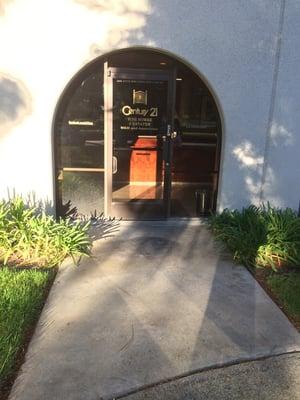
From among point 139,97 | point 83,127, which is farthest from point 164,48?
point 83,127

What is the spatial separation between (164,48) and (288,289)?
3510mm

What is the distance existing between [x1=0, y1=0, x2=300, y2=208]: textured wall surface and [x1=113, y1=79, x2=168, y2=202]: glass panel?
0.69 metres

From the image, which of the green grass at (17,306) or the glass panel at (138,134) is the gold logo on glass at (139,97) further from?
the green grass at (17,306)

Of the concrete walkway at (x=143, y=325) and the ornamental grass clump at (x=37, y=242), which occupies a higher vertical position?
the ornamental grass clump at (x=37, y=242)

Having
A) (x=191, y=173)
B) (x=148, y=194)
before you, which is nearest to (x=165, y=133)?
(x=148, y=194)

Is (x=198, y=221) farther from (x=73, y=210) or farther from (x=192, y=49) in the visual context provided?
(x=192, y=49)

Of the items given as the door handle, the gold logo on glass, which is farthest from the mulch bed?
the gold logo on glass

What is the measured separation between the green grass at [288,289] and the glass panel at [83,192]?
294 centimetres

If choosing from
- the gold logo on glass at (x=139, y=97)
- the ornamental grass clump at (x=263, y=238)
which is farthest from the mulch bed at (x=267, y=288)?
the gold logo on glass at (x=139, y=97)

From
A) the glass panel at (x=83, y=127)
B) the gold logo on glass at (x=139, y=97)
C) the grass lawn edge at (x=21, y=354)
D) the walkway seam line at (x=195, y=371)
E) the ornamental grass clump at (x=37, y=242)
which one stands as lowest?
the walkway seam line at (x=195, y=371)

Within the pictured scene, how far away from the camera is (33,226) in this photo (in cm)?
494

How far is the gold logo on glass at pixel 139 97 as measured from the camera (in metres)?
6.02

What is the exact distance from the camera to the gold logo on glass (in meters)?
6.02

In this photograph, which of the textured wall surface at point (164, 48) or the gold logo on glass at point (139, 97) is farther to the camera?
the gold logo on glass at point (139, 97)
